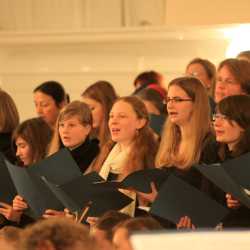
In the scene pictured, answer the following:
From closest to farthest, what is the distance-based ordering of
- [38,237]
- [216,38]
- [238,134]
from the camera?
[38,237] < [238,134] < [216,38]

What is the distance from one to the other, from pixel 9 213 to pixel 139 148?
75 cm

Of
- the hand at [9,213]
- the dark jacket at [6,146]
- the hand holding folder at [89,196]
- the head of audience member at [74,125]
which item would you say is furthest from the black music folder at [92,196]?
the dark jacket at [6,146]

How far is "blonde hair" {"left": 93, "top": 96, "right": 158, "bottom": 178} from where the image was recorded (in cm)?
397

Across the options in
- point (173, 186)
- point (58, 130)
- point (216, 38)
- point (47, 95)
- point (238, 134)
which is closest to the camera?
point (173, 186)

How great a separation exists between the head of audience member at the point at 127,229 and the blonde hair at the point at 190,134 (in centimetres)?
71

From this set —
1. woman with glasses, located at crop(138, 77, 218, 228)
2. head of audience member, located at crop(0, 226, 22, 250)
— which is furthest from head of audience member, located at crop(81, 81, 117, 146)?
head of audience member, located at crop(0, 226, 22, 250)

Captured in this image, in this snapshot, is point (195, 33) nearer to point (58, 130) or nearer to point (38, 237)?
point (58, 130)

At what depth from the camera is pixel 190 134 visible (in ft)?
12.7

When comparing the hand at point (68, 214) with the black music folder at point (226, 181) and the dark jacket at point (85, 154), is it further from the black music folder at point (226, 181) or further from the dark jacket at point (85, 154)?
the black music folder at point (226, 181)

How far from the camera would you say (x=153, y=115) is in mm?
4719

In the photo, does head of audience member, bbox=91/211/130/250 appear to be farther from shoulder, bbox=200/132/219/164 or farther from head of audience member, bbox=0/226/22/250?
shoulder, bbox=200/132/219/164

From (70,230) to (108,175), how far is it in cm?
192

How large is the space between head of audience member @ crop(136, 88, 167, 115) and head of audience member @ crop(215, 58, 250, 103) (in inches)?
35.9

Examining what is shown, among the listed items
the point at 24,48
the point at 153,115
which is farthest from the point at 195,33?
the point at 153,115
